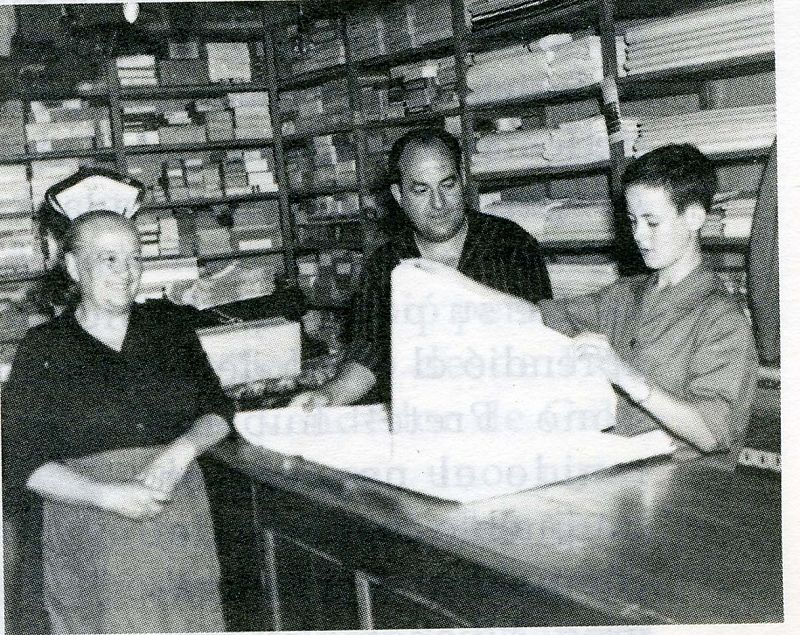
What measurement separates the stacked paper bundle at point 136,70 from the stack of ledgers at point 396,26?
45.8 inches

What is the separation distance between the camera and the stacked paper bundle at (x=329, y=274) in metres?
4.08

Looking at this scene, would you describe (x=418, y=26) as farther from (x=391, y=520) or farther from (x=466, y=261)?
(x=391, y=520)

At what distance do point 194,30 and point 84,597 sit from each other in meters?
3.51

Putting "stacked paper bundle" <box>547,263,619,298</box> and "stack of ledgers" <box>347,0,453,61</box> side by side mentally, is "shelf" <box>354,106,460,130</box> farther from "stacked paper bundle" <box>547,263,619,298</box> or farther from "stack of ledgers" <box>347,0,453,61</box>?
"stacked paper bundle" <box>547,263,619,298</box>

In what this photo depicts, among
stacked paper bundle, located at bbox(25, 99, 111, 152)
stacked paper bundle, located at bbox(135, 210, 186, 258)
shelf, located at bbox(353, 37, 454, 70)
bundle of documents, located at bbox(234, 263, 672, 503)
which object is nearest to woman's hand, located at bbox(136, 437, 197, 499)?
bundle of documents, located at bbox(234, 263, 672, 503)

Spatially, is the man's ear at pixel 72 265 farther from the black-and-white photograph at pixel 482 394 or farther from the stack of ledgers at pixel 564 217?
the stack of ledgers at pixel 564 217

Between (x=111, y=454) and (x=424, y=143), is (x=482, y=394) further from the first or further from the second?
(x=424, y=143)

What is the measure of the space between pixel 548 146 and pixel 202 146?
2.24m

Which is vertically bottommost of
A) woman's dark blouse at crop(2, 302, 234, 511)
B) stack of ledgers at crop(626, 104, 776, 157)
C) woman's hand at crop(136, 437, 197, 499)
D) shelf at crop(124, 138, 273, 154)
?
woman's hand at crop(136, 437, 197, 499)

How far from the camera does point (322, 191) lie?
4180 millimetres

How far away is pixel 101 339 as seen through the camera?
5.38ft

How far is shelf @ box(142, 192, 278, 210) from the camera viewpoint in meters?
4.09

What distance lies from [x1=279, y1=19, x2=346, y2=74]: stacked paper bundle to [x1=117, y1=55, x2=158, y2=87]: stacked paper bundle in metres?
0.76

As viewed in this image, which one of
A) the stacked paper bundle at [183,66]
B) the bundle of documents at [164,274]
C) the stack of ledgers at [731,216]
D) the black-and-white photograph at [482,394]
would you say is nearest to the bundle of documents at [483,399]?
the black-and-white photograph at [482,394]
